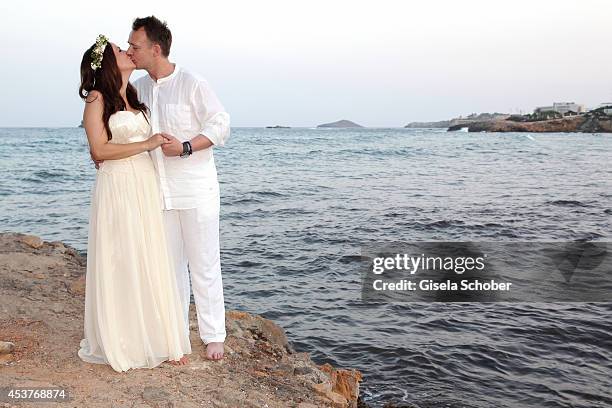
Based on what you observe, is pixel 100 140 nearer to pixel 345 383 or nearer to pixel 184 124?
pixel 184 124

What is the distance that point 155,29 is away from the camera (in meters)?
3.80

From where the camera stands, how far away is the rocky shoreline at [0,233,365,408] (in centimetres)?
382

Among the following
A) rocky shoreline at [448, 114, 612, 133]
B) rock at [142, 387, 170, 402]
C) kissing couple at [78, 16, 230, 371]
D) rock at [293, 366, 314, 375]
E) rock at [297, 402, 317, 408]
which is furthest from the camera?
rocky shoreline at [448, 114, 612, 133]

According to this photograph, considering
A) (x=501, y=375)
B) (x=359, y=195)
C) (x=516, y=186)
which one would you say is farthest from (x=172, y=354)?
(x=516, y=186)

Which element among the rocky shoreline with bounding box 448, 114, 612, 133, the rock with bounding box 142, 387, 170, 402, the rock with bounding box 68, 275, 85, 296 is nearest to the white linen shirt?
the rock with bounding box 142, 387, 170, 402

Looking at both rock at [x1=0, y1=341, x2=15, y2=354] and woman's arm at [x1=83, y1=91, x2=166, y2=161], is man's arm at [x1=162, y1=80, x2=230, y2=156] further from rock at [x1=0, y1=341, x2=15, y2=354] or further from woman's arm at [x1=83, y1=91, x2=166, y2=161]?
rock at [x1=0, y1=341, x2=15, y2=354]

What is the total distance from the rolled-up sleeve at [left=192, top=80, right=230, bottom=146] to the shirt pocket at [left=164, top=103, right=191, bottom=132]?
0.07 meters

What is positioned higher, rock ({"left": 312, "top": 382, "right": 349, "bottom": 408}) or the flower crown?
the flower crown

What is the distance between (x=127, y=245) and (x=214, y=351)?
113 centimetres

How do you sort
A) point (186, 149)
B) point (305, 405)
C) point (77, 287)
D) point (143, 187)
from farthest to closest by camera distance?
point (77, 287), point (305, 405), point (143, 187), point (186, 149)

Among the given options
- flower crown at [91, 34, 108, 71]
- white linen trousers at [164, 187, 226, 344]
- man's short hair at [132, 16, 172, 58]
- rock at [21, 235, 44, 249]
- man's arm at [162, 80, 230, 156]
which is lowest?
rock at [21, 235, 44, 249]

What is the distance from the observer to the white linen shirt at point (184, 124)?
400 centimetres

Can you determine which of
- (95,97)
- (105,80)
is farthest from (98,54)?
(95,97)

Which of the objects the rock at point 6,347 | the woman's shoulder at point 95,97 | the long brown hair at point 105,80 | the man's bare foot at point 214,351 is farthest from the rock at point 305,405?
the woman's shoulder at point 95,97
